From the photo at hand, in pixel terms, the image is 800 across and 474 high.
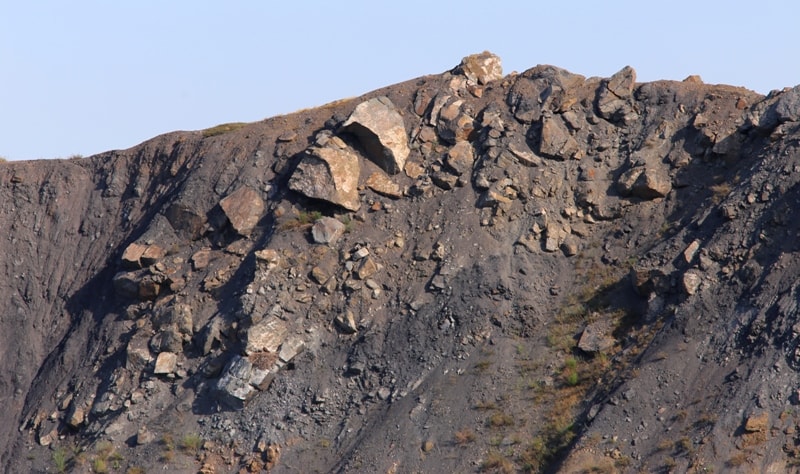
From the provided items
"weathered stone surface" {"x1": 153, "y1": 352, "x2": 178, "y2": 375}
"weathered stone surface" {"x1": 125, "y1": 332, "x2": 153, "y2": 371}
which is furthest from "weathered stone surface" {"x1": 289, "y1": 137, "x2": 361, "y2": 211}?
"weathered stone surface" {"x1": 125, "y1": 332, "x2": 153, "y2": 371}

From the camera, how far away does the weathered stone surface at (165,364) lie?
Answer: 87.1 ft

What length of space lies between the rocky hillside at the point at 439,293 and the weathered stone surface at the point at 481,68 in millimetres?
90

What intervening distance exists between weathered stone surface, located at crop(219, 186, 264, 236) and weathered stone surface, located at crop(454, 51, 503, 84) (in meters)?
6.61

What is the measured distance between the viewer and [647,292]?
25109 mm

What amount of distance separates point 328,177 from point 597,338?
8.17 m

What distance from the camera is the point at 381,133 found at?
29.3 m

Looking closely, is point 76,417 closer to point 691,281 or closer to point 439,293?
point 439,293

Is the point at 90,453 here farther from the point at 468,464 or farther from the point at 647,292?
the point at 647,292

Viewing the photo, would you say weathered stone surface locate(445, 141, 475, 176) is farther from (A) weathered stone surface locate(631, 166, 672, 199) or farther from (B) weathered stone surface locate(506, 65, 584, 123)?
(A) weathered stone surface locate(631, 166, 672, 199)

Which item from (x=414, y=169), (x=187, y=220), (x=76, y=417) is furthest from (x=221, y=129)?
(x=76, y=417)

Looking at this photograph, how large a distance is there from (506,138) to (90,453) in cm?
1260

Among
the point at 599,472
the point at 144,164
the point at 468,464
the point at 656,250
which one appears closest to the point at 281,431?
the point at 468,464

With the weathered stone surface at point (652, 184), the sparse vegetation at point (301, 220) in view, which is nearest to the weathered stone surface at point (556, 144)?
the weathered stone surface at point (652, 184)

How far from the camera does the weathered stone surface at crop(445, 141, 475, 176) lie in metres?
28.6
